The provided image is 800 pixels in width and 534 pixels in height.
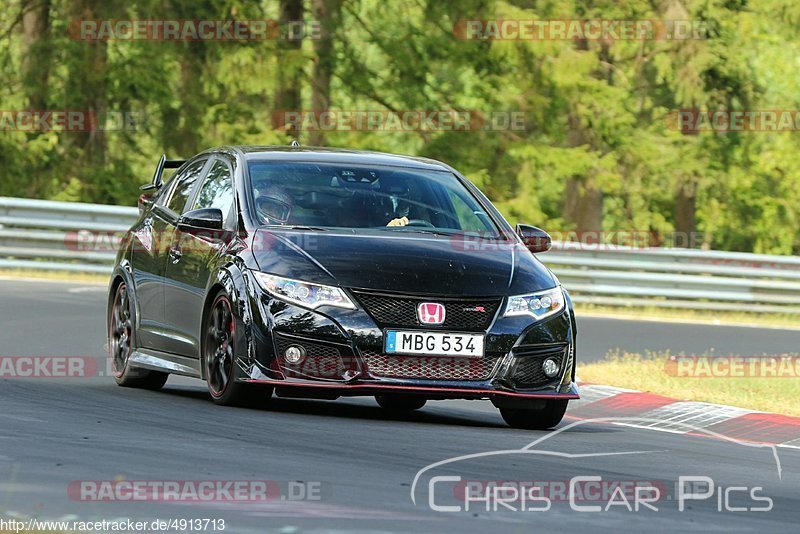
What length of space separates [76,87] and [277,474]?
27181 mm

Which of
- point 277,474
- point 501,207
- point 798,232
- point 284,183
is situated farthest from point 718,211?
point 277,474

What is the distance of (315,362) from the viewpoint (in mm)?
10062

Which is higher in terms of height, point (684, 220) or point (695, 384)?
point (695, 384)

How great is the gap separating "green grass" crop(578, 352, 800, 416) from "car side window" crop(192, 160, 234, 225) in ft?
11.9

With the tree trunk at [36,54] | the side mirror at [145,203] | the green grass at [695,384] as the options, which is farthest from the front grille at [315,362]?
the tree trunk at [36,54]

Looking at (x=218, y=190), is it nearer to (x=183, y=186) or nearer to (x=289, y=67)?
(x=183, y=186)

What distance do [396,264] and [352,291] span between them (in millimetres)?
331

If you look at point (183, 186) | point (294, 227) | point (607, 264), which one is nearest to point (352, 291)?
point (294, 227)

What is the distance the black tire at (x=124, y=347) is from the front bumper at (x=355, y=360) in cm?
221

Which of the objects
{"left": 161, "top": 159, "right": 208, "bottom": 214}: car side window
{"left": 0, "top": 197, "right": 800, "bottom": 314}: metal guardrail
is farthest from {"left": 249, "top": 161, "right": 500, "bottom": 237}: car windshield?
{"left": 0, "top": 197, "right": 800, "bottom": 314}: metal guardrail

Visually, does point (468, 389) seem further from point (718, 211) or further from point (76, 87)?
point (718, 211)

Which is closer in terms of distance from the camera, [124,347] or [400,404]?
[400,404]

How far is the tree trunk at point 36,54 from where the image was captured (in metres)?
Result: 34.1

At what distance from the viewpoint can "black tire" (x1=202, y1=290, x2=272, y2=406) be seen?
10391 millimetres
